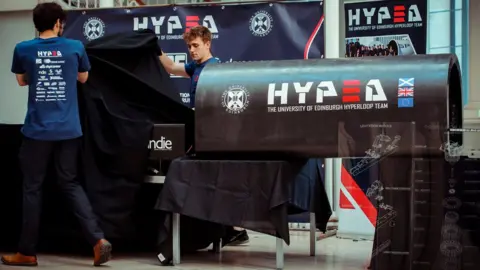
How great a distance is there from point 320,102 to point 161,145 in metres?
0.91

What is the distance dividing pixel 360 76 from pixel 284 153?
1.69ft

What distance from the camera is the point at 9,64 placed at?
18.5ft

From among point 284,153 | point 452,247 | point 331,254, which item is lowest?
point 331,254

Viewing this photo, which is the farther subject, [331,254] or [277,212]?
[331,254]

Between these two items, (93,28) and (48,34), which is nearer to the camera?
(48,34)

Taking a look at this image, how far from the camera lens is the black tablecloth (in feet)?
10.3

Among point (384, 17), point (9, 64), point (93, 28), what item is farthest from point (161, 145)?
point (384, 17)

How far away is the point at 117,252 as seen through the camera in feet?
12.8

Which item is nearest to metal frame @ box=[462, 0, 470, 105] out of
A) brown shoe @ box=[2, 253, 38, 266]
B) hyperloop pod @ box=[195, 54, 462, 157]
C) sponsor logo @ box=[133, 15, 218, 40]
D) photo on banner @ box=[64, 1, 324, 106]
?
photo on banner @ box=[64, 1, 324, 106]

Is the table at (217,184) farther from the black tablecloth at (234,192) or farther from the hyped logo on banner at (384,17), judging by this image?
the hyped logo on banner at (384,17)

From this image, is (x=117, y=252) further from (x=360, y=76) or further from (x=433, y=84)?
(x=433, y=84)

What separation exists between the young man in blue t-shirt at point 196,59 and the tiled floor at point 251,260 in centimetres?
11

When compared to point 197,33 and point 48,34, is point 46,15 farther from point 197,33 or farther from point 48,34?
point 197,33

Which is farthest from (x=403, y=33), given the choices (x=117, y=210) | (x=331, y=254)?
(x=117, y=210)
